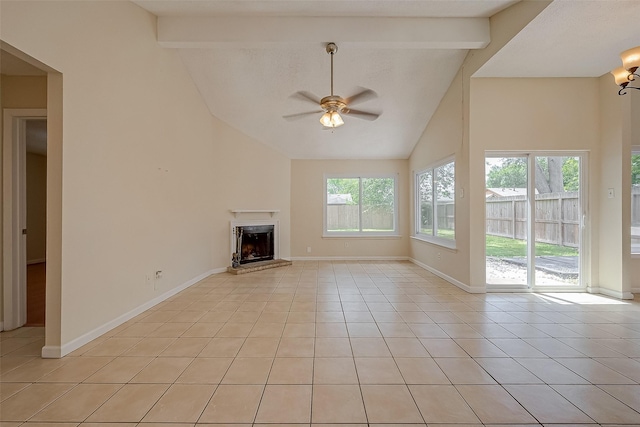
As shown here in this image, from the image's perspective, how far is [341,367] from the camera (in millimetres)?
2043

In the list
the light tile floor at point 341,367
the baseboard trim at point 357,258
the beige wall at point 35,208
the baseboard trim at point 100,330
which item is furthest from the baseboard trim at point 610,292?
the beige wall at point 35,208

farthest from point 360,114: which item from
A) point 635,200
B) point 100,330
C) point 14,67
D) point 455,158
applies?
point 635,200

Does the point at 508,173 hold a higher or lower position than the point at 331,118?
lower

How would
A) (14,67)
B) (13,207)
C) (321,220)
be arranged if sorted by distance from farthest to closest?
(321,220) → (13,207) → (14,67)

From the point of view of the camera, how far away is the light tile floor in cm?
159

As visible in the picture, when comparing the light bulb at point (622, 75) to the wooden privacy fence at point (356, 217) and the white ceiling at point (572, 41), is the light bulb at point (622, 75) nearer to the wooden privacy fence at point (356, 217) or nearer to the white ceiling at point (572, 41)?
the white ceiling at point (572, 41)

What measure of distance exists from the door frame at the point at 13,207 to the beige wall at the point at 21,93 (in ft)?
0.14

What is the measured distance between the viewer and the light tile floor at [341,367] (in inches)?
62.7

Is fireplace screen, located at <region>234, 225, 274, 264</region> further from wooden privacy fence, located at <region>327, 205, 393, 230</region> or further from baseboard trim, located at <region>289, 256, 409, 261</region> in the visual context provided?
wooden privacy fence, located at <region>327, 205, 393, 230</region>

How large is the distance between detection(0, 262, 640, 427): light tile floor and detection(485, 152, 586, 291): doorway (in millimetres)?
594

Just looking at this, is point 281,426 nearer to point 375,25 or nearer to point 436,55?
point 375,25

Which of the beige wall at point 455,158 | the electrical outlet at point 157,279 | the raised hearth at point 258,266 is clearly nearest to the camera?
the electrical outlet at point 157,279

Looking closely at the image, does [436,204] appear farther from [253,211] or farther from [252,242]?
[252,242]

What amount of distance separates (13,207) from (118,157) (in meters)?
1.09
